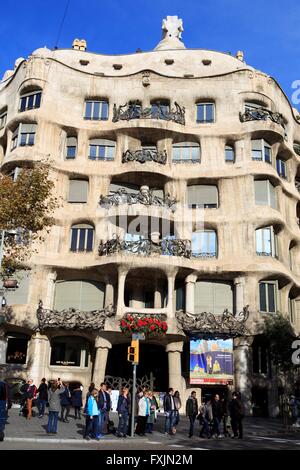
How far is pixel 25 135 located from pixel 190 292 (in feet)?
49.1

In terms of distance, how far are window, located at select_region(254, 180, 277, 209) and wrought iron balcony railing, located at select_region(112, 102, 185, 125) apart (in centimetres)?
677

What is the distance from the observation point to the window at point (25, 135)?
111 feet

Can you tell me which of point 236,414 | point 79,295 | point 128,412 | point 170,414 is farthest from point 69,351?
point 236,414

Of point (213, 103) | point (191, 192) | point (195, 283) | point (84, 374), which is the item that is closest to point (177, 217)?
point (191, 192)

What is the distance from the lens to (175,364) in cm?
2958

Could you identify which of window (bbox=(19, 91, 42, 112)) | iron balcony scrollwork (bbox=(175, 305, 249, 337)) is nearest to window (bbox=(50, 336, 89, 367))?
iron balcony scrollwork (bbox=(175, 305, 249, 337))

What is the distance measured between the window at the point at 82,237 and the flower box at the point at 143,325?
5816 mm

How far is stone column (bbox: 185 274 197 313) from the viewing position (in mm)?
31008

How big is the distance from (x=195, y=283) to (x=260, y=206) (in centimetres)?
641

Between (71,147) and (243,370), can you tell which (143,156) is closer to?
(71,147)

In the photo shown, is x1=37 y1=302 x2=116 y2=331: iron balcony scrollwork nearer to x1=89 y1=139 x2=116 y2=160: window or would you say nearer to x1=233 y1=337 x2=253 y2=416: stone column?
x1=233 y1=337 x2=253 y2=416: stone column

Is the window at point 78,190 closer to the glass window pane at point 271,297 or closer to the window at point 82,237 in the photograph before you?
the window at point 82,237

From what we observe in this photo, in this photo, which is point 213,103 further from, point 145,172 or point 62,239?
point 62,239

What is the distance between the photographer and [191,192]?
34.2 m
